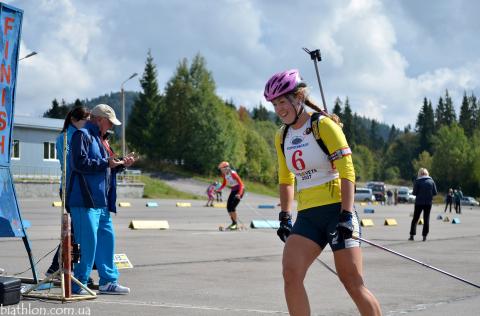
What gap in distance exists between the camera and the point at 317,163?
5363mm

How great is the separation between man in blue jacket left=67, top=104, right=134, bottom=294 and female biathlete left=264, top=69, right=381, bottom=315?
2.97m

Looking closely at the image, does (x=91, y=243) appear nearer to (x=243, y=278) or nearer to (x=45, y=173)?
(x=243, y=278)

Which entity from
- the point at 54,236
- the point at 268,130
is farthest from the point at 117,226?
the point at 268,130

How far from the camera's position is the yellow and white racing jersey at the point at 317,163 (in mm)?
5230

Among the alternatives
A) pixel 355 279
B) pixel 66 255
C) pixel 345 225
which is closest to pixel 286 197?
pixel 345 225

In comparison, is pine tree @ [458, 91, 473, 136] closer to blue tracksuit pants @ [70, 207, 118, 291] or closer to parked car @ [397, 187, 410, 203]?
parked car @ [397, 187, 410, 203]

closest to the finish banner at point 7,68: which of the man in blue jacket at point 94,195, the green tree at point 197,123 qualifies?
the man in blue jacket at point 94,195

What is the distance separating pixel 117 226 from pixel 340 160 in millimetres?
17008

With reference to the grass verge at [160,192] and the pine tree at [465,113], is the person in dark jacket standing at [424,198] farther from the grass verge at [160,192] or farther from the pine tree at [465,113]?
the pine tree at [465,113]

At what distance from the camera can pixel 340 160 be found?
17.0 feet

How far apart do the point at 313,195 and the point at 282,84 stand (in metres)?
0.84

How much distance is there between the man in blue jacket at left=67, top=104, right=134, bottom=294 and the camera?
25.9 feet

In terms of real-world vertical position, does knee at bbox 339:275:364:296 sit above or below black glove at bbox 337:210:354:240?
below

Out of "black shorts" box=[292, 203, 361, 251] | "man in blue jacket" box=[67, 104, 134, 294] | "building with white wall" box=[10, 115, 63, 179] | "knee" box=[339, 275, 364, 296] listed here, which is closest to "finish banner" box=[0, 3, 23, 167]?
"man in blue jacket" box=[67, 104, 134, 294]
